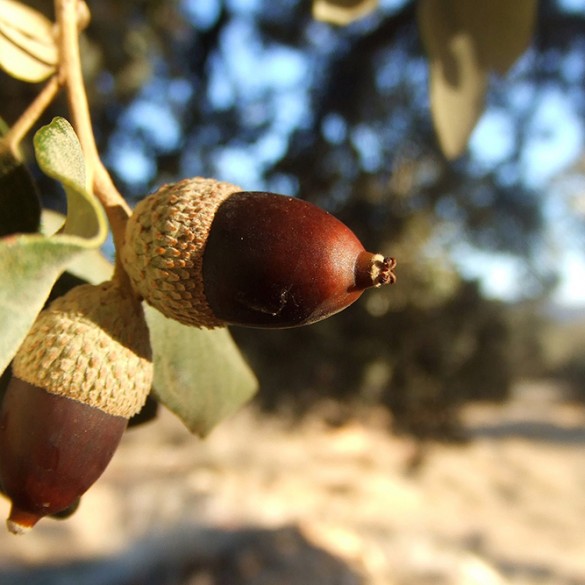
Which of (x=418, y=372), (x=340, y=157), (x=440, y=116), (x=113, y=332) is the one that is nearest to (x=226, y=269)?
(x=113, y=332)

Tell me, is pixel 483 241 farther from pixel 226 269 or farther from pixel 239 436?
pixel 226 269

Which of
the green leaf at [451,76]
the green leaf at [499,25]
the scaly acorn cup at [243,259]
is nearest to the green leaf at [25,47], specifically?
the scaly acorn cup at [243,259]

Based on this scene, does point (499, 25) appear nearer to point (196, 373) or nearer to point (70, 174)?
point (196, 373)

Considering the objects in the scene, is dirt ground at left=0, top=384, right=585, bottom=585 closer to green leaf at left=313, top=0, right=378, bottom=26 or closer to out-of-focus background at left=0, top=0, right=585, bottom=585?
out-of-focus background at left=0, top=0, right=585, bottom=585

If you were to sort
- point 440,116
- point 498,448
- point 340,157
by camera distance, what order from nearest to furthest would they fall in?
point 440,116
point 340,157
point 498,448

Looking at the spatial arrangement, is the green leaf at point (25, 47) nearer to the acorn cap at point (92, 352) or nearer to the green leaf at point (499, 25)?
the acorn cap at point (92, 352)
